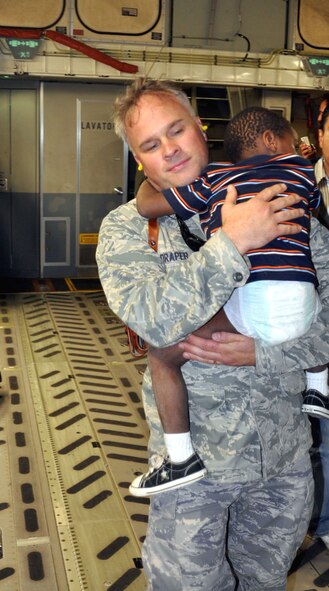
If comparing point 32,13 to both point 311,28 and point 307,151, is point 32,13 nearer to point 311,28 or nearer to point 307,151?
point 311,28

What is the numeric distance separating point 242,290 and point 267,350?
186mm

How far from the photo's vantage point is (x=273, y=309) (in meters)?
2.02

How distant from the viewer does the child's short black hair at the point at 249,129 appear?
2.51 metres

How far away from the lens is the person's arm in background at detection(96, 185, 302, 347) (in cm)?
188

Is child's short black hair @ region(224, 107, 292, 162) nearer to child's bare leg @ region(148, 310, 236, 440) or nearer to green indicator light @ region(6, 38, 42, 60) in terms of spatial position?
child's bare leg @ region(148, 310, 236, 440)

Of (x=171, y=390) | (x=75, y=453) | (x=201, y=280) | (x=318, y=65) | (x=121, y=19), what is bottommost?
(x=75, y=453)

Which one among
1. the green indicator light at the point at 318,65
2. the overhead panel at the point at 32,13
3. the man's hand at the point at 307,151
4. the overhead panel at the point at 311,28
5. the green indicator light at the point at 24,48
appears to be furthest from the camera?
the overhead panel at the point at 311,28

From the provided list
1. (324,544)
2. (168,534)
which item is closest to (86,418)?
(324,544)

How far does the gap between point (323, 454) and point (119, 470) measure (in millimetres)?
1590

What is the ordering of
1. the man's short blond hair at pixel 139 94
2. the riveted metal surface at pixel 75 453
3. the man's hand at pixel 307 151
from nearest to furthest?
1. the man's short blond hair at pixel 139 94
2. the riveted metal surface at pixel 75 453
3. the man's hand at pixel 307 151

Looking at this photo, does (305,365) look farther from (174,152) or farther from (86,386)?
(86,386)

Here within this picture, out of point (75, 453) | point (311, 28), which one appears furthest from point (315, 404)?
point (311, 28)

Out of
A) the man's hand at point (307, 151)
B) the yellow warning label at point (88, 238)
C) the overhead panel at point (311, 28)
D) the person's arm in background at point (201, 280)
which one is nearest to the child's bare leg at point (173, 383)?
the person's arm in background at point (201, 280)

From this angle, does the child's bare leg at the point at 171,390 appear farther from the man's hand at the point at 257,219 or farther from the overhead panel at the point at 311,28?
the overhead panel at the point at 311,28
